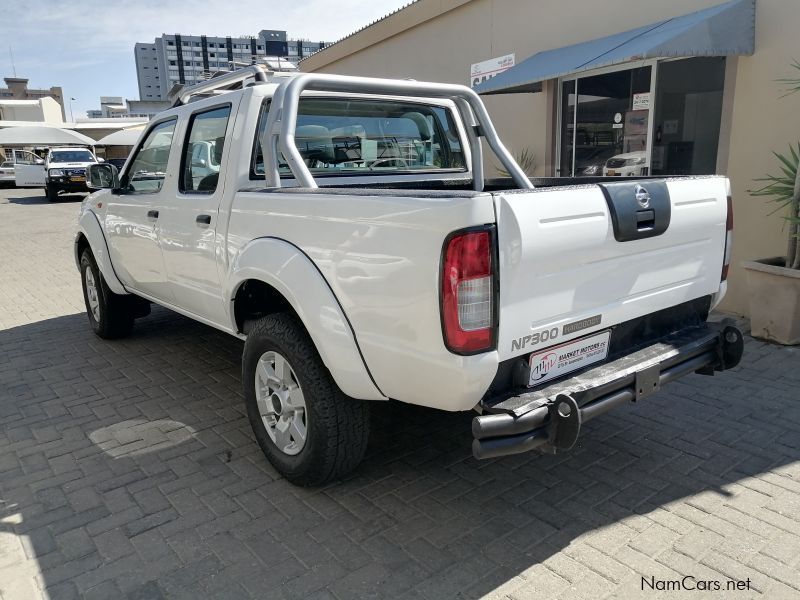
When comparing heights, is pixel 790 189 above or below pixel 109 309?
above

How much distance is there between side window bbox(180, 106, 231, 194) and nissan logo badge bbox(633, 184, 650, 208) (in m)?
2.25

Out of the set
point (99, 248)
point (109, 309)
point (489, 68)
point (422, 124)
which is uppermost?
point (489, 68)

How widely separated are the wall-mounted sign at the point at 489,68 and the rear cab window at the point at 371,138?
4.70 meters

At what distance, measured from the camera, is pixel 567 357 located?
8.55ft

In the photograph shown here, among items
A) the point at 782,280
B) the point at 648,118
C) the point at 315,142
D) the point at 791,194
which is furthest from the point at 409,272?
the point at 648,118

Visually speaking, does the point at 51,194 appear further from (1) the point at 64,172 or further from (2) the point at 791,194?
(2) the point at 791,194

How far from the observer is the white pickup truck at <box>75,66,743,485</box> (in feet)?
7.39

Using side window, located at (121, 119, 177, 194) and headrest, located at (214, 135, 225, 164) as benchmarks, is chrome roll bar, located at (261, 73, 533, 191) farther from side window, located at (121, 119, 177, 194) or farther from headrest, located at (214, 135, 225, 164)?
side window, located at (121, 119, 177, 194)

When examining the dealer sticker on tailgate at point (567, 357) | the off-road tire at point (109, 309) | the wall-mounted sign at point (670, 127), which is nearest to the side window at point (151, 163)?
the off-road tire at point (109, 309)

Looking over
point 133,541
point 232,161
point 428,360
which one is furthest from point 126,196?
point 428,360

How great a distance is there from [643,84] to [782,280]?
2.90 metres

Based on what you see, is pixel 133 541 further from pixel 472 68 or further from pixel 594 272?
pixel 472 68

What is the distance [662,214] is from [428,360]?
1.26m

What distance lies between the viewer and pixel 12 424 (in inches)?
155
